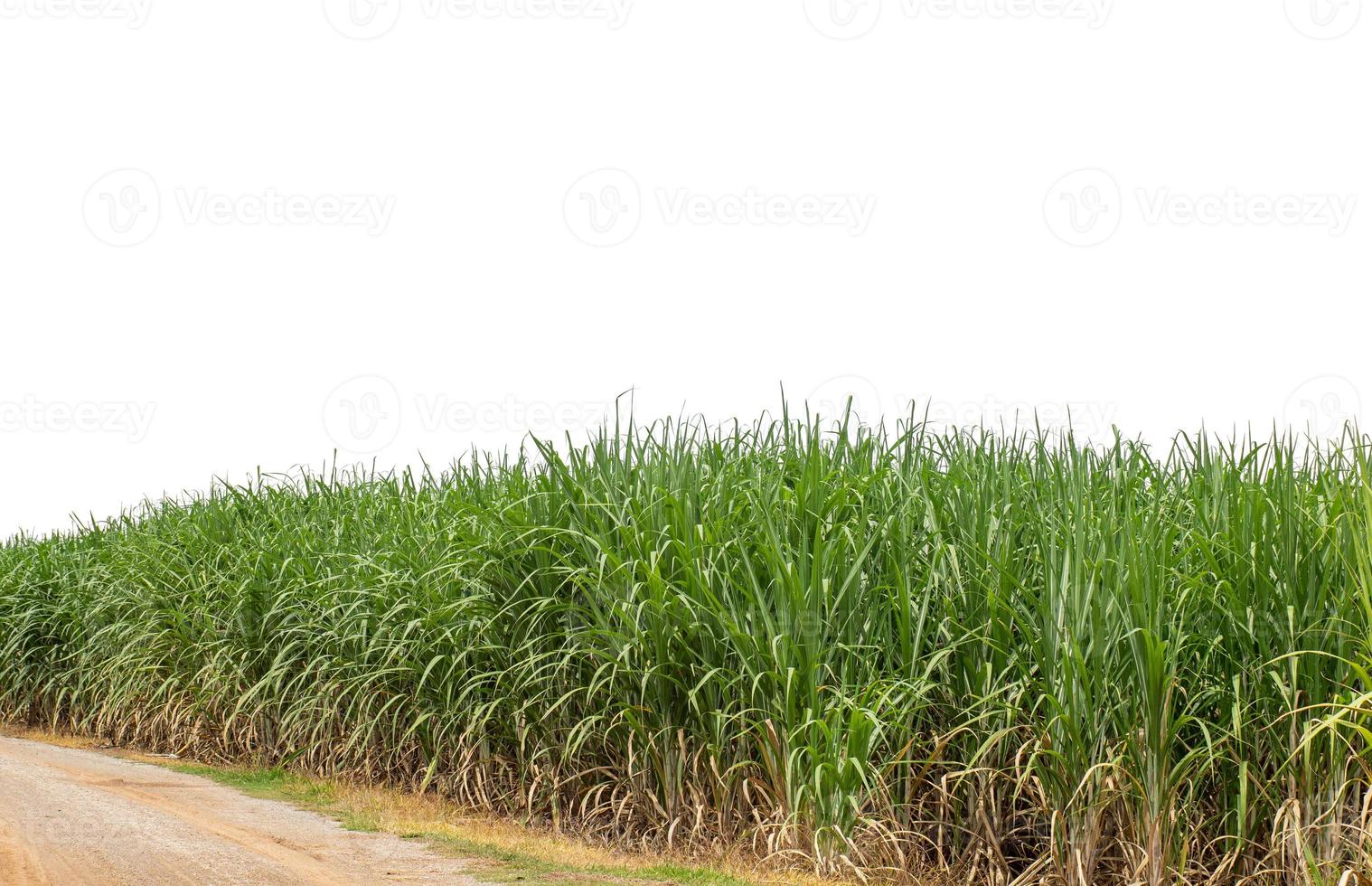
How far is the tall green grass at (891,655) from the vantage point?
227 inches

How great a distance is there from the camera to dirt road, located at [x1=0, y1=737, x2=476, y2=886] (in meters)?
6.18

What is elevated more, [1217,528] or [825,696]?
[1217,528]

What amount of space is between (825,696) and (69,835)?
4.57m

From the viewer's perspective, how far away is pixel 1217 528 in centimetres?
645

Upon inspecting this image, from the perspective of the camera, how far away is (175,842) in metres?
6.95

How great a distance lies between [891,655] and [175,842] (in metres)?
4.28

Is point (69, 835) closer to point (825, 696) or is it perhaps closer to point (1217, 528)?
point (825, 696)

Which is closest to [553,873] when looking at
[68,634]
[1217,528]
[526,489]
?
[526,489]

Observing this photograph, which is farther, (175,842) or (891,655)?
(175,842)

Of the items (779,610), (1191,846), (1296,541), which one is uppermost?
(1296,541)

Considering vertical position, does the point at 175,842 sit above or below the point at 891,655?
below

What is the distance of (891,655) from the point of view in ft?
21.4

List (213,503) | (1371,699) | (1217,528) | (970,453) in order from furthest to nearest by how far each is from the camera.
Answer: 1. (213,503)
2. (970,453)
3. (1217,528)
4. (1371,699)

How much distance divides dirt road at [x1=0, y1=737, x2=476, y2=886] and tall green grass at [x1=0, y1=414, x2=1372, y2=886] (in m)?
1.02
